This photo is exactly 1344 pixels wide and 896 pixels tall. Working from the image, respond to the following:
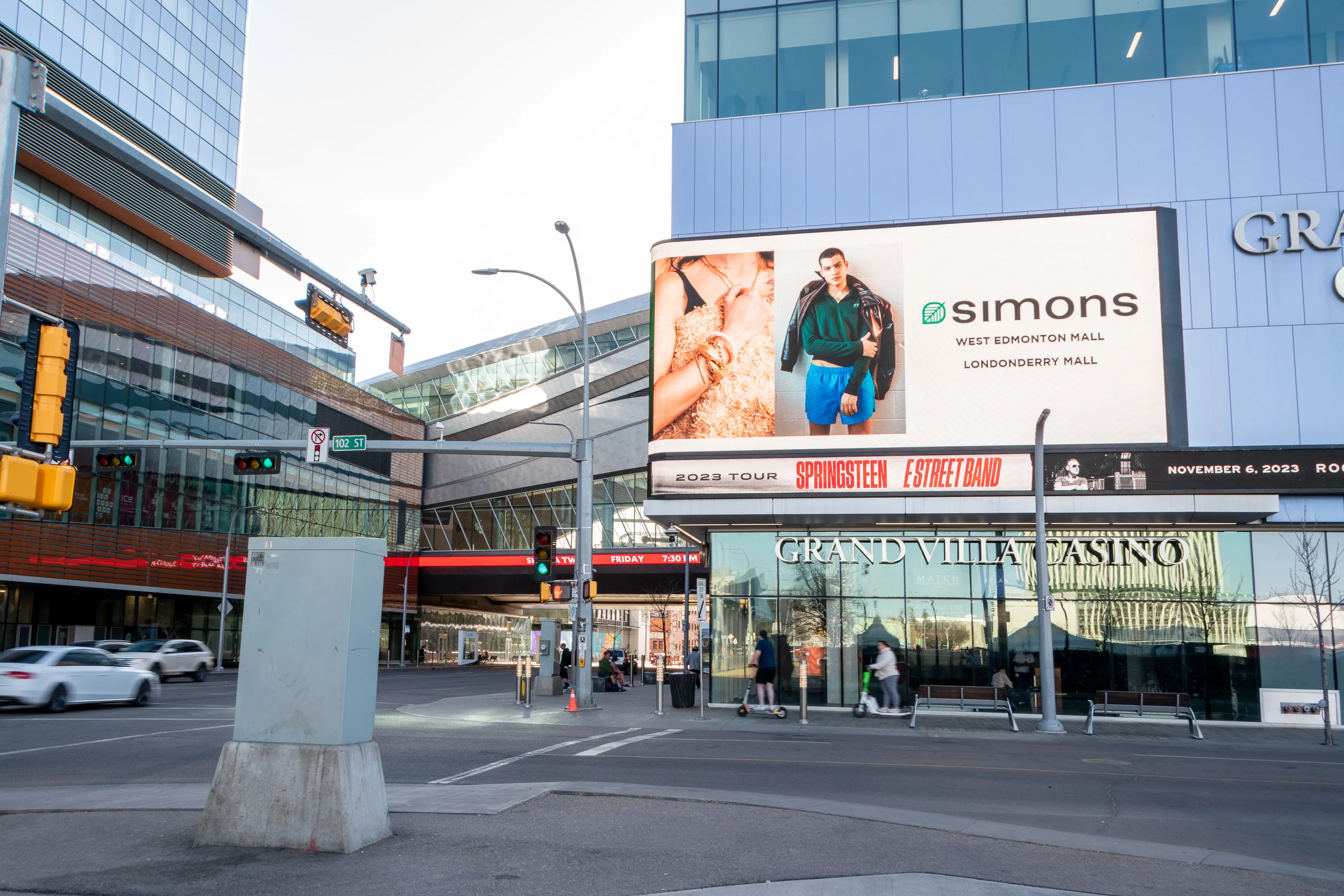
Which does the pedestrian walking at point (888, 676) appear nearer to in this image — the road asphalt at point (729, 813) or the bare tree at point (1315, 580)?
the road asphalt at point (729, 813)

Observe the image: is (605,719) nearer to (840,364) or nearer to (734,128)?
(840,364)

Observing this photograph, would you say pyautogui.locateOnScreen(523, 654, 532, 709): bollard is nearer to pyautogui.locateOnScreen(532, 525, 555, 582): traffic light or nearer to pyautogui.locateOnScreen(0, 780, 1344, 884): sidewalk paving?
pyautogui.locateOnScreen(532, 525, 555, 582): traffic light

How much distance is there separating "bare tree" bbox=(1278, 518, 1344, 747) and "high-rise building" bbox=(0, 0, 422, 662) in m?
42.1

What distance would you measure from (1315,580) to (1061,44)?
16.4m

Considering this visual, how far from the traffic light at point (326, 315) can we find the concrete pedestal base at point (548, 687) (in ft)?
39.3

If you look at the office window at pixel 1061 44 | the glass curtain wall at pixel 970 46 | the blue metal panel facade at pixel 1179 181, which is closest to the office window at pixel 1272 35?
the glass curtain wall at pixel 970 46

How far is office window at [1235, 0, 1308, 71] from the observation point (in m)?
30.2

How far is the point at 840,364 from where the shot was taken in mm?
28750

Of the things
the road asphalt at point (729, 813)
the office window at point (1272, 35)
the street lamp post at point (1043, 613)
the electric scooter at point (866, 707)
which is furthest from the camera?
the office window at point (1272, 35)

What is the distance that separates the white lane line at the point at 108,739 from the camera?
16516mm

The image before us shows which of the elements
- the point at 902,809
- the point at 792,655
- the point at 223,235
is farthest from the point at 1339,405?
the point at 223,235

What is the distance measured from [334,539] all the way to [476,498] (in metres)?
66.3

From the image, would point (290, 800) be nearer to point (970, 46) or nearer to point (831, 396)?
point (831, 396)

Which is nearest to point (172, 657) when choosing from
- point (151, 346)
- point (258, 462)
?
point (151, 346)
